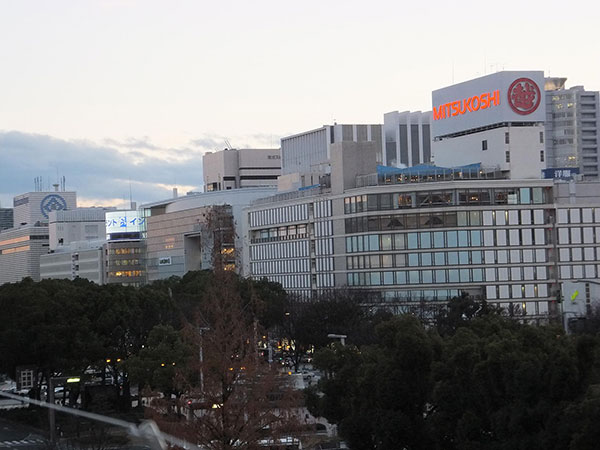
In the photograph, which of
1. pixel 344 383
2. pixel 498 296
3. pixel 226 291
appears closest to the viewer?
pixel 226 291

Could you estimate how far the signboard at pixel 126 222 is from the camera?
18400 cm

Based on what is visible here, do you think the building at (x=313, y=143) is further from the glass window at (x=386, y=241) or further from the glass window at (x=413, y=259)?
the glass window at (x=413, y=259)

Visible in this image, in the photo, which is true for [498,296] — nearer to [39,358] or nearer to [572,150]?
[39,358]

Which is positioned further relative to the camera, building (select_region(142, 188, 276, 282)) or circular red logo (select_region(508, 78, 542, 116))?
building (select_region(142, 188, 276, 282))

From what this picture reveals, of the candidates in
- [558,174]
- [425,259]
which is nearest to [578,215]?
[558,174]

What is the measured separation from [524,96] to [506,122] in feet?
9.60

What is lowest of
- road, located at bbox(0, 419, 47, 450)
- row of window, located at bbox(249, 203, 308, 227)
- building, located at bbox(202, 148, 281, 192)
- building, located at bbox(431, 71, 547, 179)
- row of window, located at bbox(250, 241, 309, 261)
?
road, located at bbox(0, 419, 47, 450)

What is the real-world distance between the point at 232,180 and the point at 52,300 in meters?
130

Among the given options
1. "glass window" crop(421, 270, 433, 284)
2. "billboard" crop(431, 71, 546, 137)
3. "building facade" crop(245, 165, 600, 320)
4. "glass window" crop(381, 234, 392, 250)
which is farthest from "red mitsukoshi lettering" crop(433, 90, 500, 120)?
"glass window" crop(421, 270, 433, 284)

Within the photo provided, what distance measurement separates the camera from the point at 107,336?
67.6 meters

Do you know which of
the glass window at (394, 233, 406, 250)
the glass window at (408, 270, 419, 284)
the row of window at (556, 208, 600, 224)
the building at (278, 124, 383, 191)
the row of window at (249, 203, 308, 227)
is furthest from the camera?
the building at (278, 124, 383, 191)

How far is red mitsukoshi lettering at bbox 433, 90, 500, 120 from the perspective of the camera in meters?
104

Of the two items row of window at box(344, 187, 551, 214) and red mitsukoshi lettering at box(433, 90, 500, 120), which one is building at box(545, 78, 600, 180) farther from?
row of window at box(344, 187, 551, 214)

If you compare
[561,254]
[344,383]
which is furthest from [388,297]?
[344,383]
